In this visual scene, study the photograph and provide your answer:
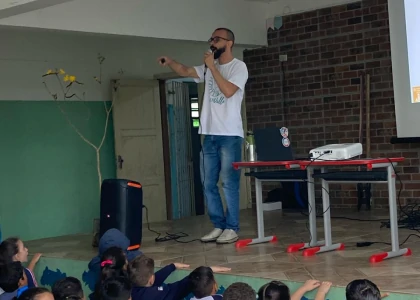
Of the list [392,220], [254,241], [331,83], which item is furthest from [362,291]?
[331,83]

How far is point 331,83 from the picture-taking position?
7633mm

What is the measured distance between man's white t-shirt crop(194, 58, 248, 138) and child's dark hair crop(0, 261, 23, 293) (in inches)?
74.0

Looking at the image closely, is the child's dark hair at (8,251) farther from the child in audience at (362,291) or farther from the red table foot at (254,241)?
the child in audience at (362,291)

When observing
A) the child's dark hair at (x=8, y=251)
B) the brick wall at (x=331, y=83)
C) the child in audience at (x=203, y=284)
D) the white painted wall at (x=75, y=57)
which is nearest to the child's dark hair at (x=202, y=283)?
the child in audience at (x=203, y=284)

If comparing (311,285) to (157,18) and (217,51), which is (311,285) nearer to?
(217,51)

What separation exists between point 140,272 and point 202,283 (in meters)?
0.42

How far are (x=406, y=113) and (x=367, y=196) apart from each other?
1229 millimetres

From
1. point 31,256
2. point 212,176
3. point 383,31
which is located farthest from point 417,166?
point 31,256

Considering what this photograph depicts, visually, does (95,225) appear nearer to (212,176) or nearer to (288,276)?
(212,176)

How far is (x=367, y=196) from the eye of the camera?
23.8 ft

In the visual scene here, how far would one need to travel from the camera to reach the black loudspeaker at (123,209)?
5.15 m

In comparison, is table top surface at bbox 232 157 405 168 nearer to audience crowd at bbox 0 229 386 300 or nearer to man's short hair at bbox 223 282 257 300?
audience crowd at bbox 0 229 386 300

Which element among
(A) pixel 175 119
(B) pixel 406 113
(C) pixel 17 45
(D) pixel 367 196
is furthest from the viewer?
(A) pixel 175 119

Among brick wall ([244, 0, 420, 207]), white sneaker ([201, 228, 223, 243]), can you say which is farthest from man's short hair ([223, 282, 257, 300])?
brick wall ([244, 0, 420, 207])
